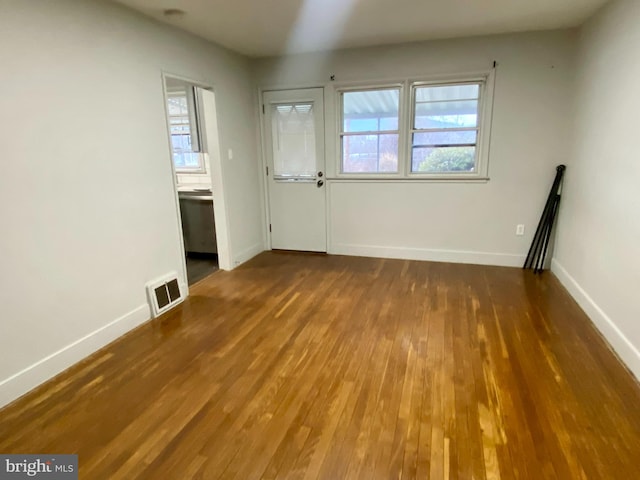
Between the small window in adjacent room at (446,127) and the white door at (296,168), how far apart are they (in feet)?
3.82

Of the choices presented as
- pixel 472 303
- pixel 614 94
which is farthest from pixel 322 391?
pixel 614 94

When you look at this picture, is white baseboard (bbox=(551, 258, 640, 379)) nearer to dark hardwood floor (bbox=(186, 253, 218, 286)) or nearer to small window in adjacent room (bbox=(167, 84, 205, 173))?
dark hardwood floor (bbox=(186, 253, 218, 286))

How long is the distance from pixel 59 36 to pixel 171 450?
2.51 metres

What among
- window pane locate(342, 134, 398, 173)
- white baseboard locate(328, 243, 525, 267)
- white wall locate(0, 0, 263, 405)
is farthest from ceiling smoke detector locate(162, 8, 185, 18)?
white baseboard locate(328, 243, 525, 267)

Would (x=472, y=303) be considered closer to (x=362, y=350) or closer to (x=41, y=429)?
(x=362, y=350)

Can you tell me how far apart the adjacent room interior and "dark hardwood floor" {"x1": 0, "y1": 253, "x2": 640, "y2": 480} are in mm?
16

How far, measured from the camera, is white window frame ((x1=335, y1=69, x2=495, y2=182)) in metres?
4.10

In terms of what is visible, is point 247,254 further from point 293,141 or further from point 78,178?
point 78,178

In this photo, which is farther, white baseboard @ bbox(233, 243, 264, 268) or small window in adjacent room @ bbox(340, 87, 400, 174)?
white baseboard @ bbox(233, 243, 264, 268)

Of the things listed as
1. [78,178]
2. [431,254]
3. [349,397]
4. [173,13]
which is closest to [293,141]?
[173,13]

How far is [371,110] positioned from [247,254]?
2318 millimetres

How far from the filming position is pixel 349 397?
2.16 meters

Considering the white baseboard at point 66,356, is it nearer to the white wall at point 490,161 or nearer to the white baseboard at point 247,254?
the white baseboard at point 247,254

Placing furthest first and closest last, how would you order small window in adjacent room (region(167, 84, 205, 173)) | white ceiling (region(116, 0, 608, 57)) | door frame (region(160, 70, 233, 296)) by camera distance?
1. small window in adjacent room (region(167, 84, 205, 173))
2. door frame (region(160, 70, 233, 296))
3. white ceiling (region(116, 0, 608, 57))
